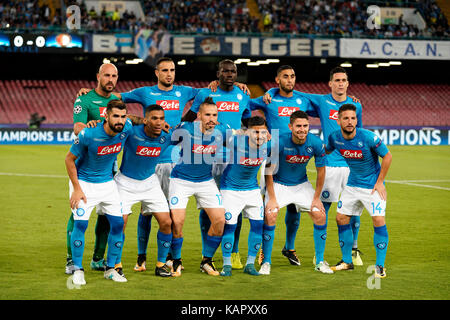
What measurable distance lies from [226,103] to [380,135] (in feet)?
78.3

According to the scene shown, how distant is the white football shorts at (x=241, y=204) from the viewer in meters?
7.30

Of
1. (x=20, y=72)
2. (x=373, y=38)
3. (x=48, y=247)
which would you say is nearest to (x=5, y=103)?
(x=20, y=72)

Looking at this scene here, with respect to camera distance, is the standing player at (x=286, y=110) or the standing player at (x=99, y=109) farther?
the standing player at (x=286, y=110)

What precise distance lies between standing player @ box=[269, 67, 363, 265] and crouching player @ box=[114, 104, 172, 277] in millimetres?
1967

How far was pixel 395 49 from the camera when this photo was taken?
33.5 meters

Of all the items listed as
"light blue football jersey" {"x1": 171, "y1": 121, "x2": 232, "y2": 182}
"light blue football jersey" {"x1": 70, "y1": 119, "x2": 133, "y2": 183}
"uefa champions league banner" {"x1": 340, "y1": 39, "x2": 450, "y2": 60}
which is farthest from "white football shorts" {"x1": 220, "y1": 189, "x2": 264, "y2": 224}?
"uefa champions league banner" {"x1": 340, "y1": 39, "x2": 450, "y2": 60}

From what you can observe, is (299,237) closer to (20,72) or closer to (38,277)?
(38,277)

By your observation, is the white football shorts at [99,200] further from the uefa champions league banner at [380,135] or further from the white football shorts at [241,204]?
the uefa champions league banner at [380,135]

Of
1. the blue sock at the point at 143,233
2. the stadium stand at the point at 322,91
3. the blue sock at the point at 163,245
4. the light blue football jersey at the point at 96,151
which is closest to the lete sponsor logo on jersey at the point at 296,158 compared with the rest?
the blue sock at the point at 163,245

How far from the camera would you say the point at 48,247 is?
8711 millimetres

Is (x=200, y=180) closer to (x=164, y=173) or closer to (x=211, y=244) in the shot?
(x=164, y=173)

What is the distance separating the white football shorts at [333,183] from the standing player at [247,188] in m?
1.12

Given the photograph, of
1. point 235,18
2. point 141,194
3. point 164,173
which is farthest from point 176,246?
point 235,18

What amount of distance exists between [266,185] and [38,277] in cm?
275
